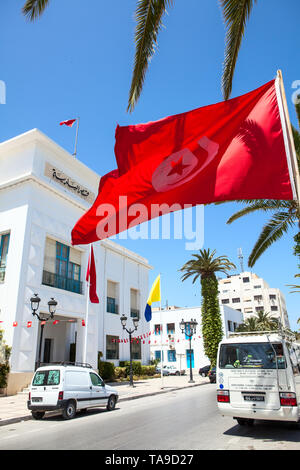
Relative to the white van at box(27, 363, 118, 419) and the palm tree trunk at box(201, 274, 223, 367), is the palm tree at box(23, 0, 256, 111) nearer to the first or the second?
the white van at box(27, 363, 118, 419)

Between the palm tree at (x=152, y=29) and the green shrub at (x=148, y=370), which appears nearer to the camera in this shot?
the palm tree at (x=152, y=29)

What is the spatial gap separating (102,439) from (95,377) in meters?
5.59

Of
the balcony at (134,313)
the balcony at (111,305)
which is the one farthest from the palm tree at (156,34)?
the balcony at (134,313)

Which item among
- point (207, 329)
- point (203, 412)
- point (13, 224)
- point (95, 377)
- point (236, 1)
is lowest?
point (203, 412)

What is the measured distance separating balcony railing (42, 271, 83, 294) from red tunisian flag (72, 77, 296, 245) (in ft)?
52.0

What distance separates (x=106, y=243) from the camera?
1168 inches

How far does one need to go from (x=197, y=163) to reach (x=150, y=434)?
6.26 m

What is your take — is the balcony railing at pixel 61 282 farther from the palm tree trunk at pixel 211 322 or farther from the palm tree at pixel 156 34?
the palm tree at pixel 156 34

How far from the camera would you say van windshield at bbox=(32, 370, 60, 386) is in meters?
11.5

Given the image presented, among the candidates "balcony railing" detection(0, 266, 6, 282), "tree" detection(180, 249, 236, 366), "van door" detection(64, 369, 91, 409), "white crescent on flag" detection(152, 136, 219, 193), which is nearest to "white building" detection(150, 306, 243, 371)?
"tree" detection(180, 249, 236, 366)

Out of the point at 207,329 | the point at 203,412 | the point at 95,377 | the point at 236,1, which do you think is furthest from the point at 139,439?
the point at 207,329

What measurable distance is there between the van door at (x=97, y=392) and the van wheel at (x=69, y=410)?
99 cm

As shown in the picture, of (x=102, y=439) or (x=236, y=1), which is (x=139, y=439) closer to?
(x=102, y=439)

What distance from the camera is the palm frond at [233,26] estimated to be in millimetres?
5312
